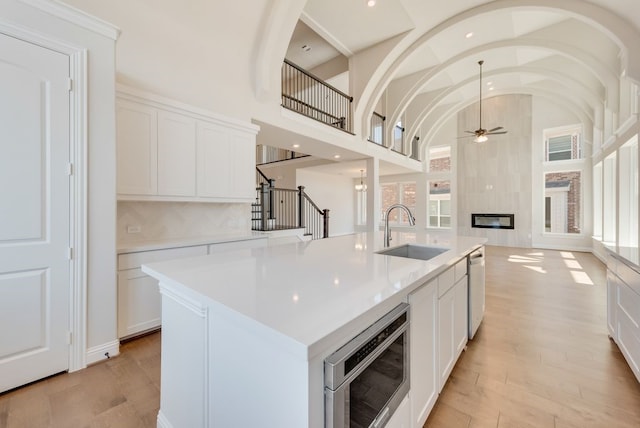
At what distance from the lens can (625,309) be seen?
2047 mm

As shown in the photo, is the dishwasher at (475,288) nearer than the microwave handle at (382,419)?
No

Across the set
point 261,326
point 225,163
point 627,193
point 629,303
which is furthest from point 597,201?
point 261,326

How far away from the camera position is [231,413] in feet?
3.18

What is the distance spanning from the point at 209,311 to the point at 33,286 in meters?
1.72

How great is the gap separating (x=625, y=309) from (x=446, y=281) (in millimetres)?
1625

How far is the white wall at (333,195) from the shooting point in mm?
8981

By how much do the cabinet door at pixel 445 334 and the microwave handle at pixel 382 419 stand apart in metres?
0.70

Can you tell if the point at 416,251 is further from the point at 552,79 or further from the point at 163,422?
the point at 552,79

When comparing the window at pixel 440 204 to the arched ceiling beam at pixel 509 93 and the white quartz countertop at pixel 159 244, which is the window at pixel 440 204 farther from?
the white quartz countertop at pixel 159 244

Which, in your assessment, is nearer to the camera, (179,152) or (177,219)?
(179,152)

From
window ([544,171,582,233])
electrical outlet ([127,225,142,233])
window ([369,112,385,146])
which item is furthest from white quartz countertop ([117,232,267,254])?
window ([544,171,582,233])

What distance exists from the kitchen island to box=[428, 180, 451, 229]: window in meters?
8.87

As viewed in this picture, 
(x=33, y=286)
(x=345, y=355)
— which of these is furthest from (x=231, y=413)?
(x=33, y=286)

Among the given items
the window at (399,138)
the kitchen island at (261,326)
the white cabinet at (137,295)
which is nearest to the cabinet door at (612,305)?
the kitchen island at (261,326)
